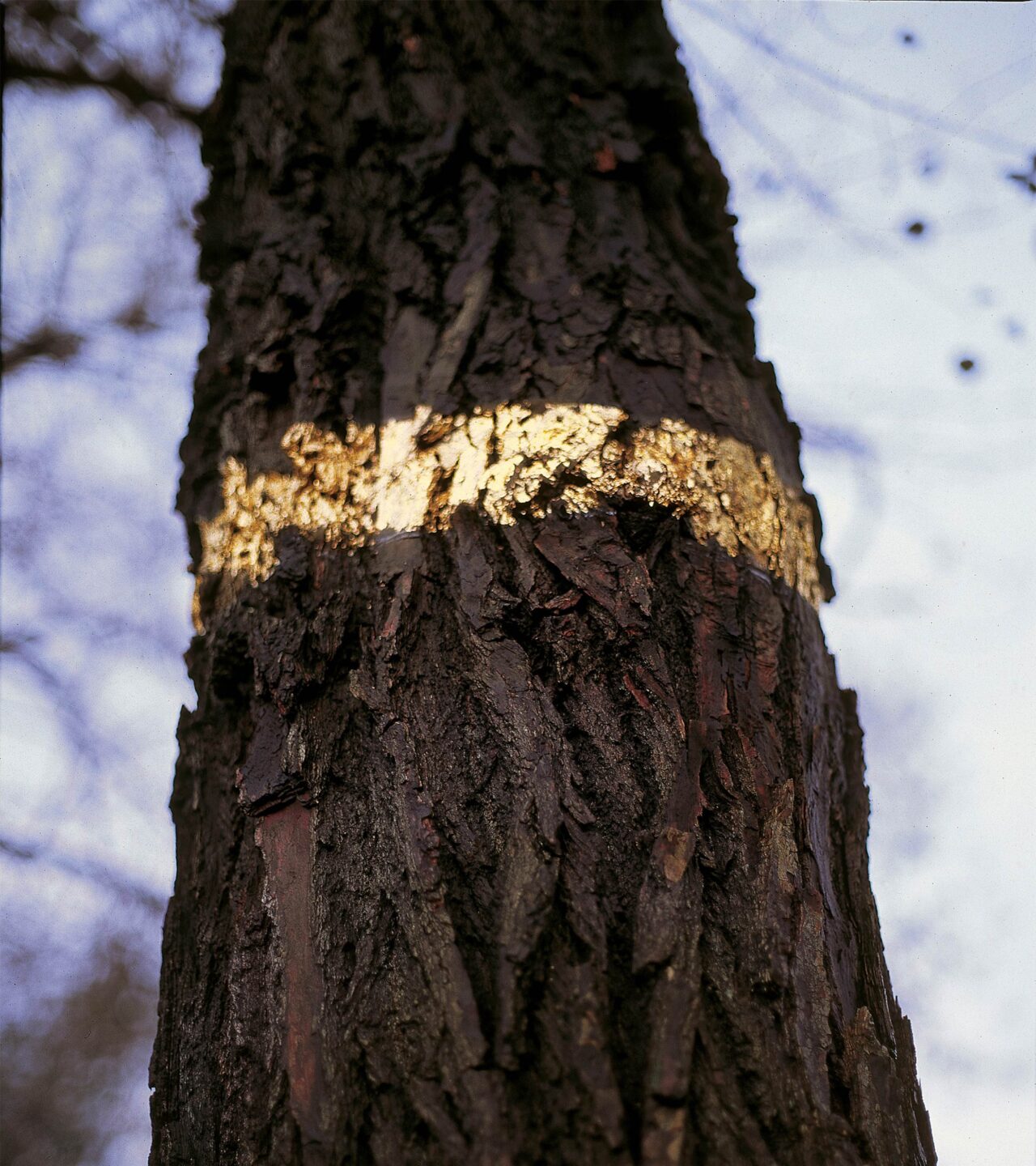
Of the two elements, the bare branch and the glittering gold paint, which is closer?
the glittering gold paint

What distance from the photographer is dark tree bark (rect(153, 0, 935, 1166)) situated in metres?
0.93

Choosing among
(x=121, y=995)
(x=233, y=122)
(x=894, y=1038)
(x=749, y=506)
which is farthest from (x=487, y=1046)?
(x=121, y=995)

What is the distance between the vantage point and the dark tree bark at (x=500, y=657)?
3.05 feet

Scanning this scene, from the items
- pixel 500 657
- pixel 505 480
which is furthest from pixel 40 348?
pixel 500 657

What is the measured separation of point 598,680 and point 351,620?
34 cm

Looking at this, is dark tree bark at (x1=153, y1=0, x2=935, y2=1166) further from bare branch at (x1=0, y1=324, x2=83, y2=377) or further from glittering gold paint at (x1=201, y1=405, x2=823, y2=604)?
bare branch at (x1=0, y1=324, x2=83, y2=377)

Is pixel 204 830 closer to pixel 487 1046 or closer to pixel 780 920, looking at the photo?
pixel 487 1046

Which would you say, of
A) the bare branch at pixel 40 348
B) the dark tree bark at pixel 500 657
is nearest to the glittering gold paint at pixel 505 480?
the dark tree bark at pixel 500 657

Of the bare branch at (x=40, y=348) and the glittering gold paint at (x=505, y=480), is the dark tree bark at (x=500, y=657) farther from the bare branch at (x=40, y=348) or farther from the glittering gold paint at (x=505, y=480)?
the bare branch at (x=40, y=348)

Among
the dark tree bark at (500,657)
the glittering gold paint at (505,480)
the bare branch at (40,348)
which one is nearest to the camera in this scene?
the dark tree bark at (500,657)

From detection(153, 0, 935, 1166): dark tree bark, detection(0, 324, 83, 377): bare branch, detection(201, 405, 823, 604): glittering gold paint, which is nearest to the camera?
detection(153, 0, 935, 1166): dark tree bark

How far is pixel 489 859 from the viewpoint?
102 centimetres

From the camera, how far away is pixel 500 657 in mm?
1137

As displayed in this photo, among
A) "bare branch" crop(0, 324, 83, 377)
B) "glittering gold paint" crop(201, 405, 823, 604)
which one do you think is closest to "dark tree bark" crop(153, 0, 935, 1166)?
"glittering gold paint" crop(201, 405, 823, 604)
